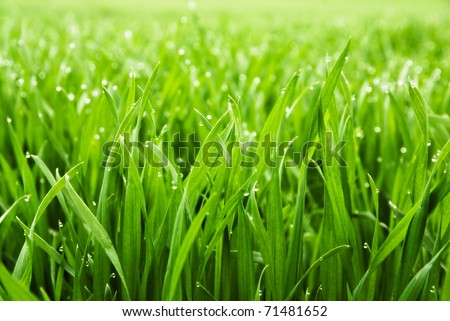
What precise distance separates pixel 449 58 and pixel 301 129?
1.52 m

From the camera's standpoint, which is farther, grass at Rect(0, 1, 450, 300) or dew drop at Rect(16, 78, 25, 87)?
dew drop at Rect(16, 78, 25, 87)

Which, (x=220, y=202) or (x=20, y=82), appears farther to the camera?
(x=20, y=82)

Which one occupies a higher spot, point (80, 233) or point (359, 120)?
point (359, 120)

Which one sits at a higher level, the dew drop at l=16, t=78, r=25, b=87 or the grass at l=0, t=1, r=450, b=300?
the dew drop at l=16, t=78, r=25, b=87

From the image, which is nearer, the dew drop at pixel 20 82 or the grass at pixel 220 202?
the grass at pixel 220 202

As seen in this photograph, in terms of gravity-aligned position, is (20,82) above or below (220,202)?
above

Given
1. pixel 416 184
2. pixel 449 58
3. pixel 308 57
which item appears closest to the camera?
pixel 416 184

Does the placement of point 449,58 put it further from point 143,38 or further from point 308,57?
point 143,38

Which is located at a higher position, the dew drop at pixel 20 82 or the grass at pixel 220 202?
the dew drop at pixel 20 82

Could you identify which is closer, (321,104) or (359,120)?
(321,104)

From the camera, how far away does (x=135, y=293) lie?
2.34 ft

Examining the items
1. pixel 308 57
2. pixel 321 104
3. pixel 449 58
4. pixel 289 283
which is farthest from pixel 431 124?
pixel 449 58

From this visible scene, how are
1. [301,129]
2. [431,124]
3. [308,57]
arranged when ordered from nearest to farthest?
[431,124] → [301,129] → [308,57]

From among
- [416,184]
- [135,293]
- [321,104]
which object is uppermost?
[321,104]
